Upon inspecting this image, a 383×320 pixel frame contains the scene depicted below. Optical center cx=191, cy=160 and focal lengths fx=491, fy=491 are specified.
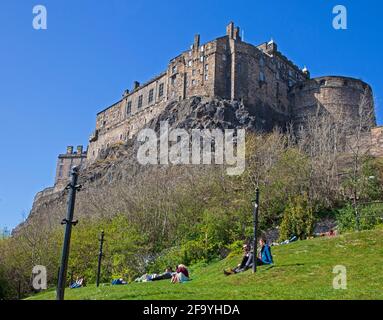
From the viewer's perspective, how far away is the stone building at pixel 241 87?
62.5 metres

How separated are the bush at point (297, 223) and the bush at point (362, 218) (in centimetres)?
174

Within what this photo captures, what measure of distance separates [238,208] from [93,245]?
33.4ft

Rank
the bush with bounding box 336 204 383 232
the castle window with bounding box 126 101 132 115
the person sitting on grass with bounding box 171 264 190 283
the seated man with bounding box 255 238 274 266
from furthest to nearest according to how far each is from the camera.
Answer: the castle window with bounding box 126 101 132 115, the bush with bounding box 336 204 383 232, the person sitting on grass with bounding box 171 264 190 283, the seated man with bounding box 255 238 274 266

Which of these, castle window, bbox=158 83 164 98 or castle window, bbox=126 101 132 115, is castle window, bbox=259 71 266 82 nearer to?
castle window, bbox=158 83 164 98

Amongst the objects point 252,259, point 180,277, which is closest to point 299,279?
point 252,259

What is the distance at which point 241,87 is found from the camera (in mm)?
62156

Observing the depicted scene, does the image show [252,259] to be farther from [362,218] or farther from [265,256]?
[362,218]

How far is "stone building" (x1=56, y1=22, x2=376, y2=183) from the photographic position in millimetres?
62500

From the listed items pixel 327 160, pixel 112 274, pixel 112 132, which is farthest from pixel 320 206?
pixel 112 132

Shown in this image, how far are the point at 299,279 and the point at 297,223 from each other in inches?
553

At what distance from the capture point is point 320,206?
107 ft

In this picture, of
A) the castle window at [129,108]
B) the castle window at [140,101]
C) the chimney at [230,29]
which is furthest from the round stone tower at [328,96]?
the castle window at [129,108]

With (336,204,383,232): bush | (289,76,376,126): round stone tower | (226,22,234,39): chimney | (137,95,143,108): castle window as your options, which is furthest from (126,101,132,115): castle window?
(336,204,383,232): bush
